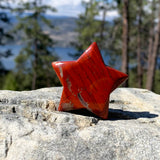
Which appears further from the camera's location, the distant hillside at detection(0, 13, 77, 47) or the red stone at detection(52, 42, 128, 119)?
the distant hillside at detection(0, 13, 77, 47)

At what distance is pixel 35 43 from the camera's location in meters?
18.4

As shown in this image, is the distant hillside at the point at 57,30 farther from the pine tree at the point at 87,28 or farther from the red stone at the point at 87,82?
the red stone at the point at 87,82

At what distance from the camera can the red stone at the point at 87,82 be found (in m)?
4.00

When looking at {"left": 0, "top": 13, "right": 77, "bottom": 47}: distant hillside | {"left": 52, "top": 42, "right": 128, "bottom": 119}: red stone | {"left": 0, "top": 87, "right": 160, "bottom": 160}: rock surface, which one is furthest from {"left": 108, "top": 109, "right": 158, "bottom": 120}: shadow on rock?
{"left": 0, "top": 13, "right": 77, "bottom": 47}: distant hillside

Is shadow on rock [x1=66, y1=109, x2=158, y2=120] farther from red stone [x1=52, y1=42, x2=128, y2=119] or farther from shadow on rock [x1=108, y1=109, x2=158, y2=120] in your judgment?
red stone [x1=52, y1=42, x2=128, y2=119]

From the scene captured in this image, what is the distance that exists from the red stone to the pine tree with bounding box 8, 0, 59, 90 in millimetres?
12857

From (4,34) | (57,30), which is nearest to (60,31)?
(57,30)

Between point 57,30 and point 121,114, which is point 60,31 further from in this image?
point 121,114

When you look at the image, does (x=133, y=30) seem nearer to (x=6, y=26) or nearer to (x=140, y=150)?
(x=6, y=26)

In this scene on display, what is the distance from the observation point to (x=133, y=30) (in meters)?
22.9

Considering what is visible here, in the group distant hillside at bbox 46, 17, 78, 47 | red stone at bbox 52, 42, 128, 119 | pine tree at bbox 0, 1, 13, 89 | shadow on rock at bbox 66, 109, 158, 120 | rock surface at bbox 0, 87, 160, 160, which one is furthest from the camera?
distant hillside at bbox 46, 17, 78, 47

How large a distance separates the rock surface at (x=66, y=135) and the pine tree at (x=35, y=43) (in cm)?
1314

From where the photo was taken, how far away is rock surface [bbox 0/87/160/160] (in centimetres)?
302

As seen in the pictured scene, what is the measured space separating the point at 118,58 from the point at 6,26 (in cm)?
932
